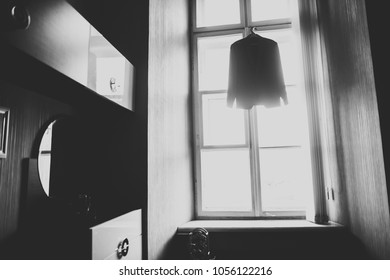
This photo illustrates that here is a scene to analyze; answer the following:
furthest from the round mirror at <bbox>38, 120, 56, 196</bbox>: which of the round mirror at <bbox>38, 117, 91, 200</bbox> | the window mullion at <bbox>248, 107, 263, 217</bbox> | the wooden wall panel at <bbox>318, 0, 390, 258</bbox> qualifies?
the window mullion at <bbox>248, 107, 263, 217</bbox>

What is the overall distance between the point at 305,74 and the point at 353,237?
138cm

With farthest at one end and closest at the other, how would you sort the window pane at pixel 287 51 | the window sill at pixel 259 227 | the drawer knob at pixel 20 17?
the window pane at pixel 287 51 → the window sill at pixel 259 227 → the drawer knob at pixel 20 17

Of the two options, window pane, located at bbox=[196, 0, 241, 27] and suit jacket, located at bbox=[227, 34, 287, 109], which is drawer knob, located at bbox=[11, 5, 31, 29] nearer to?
suit jacket, located at bbox=[227, 34, 287, 109]

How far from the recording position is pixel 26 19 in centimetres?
77

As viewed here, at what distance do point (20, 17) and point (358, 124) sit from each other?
1861mm

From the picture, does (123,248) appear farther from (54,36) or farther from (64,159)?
(54,36)

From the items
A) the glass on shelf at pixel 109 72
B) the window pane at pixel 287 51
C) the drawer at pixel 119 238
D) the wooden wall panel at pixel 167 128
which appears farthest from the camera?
the window pane at pixel 287 51

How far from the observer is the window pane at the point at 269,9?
9.32ft

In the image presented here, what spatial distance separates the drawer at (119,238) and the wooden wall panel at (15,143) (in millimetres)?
401

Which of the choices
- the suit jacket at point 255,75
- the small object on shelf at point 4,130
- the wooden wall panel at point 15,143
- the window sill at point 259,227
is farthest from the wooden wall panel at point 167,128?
the small object on shelf at point 4,130

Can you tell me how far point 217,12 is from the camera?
297 cm

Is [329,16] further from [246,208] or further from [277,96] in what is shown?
[246,208]

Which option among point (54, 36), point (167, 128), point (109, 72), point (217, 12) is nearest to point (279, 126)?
point (167, 128)

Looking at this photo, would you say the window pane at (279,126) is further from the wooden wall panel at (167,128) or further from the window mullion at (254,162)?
the wooden wall panel at (167,128)
